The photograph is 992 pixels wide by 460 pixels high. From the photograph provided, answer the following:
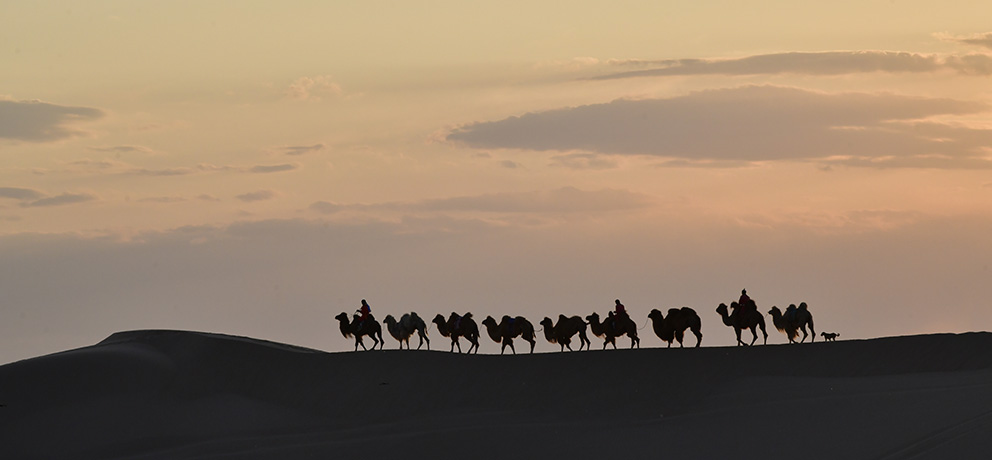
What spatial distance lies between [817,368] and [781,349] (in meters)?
1.44

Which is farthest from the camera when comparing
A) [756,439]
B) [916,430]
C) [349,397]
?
[349,397]

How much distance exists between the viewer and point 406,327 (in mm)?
40062

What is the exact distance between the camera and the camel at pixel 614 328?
3650cm

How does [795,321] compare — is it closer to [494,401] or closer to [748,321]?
[748,321]

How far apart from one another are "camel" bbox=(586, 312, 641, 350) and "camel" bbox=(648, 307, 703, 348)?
679mm

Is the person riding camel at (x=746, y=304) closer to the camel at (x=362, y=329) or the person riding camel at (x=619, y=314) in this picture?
the person riding camel at (x=619, y=314)

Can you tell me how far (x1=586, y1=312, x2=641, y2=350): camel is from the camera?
36500 mm

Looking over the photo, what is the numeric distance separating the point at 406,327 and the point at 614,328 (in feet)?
22.7

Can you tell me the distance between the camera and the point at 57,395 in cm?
3312

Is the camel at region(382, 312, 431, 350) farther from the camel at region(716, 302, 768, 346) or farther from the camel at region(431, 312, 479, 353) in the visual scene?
the camel at region(716, 302, 768, 346)

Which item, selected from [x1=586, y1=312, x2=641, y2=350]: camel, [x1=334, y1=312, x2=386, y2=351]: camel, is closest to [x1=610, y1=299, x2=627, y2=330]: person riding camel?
[x1=586, y1=312, x2=641, y2=350]: camel

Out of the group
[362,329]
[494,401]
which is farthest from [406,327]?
[494,401]

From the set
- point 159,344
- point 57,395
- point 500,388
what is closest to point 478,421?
point 500,388

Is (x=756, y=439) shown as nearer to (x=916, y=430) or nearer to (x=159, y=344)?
(x=916, y=430)
